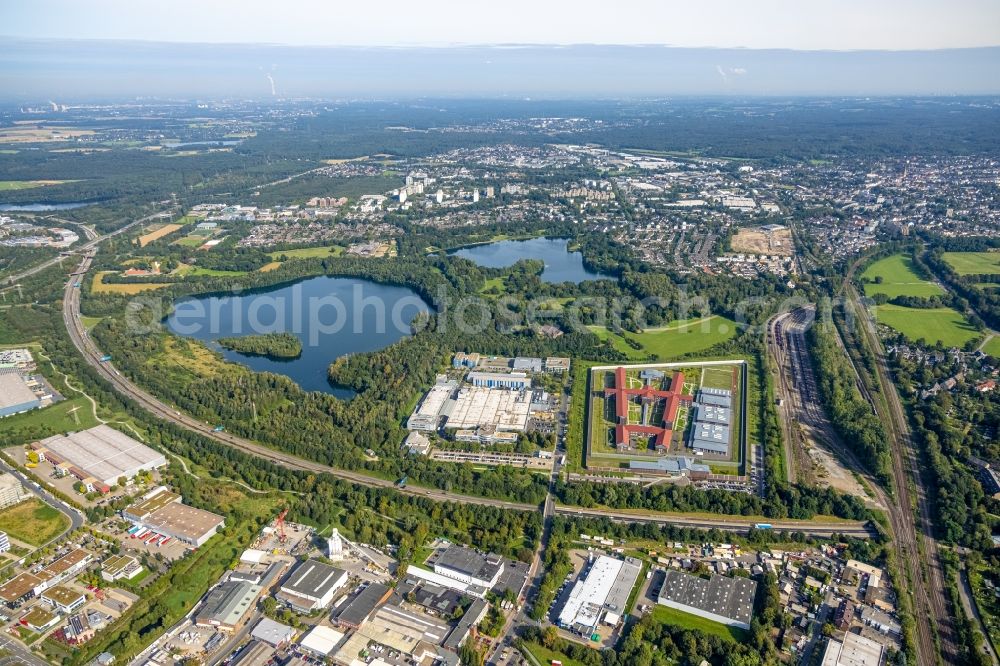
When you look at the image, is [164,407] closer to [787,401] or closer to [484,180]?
[787,401]

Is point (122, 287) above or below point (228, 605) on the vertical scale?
above

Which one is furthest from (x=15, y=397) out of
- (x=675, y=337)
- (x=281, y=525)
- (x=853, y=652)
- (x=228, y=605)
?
(x=853, y=652)

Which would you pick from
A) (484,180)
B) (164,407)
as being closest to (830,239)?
(484,180)

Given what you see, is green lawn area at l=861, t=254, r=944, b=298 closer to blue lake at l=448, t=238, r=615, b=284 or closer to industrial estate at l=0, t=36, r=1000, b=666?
industrial estate at l=0, t=36, r=1000, b=666

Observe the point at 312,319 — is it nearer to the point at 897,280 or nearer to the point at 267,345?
the point at 267,345

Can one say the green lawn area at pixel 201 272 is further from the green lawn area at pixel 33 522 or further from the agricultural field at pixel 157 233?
the green lawn area at pixel 33 522

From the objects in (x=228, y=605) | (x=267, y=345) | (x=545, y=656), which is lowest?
(x=545, y=656)
